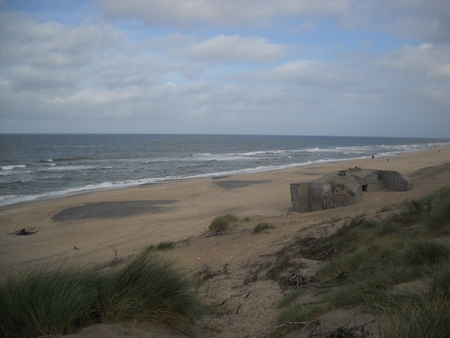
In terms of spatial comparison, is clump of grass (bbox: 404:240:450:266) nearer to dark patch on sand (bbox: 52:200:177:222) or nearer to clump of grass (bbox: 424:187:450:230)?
clump of grass (bbox: 424:187:450:230)

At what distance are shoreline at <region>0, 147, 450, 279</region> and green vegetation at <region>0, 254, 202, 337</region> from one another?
166 cm

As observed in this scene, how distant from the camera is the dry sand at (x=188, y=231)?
17.2 ft

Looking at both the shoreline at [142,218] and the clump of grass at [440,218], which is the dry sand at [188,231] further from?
the clump of grass at [440,218]

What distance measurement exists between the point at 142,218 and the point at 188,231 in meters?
4.21

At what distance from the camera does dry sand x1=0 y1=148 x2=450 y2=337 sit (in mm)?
5250

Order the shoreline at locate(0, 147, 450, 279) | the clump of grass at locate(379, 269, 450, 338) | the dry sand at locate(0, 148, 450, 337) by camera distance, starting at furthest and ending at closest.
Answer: the shoreline at locate(0, 147, 450, 279) < the dry sand at locate(0, 148, 450, 337) < the clump of grass at locate(379, 269, 450, 338)

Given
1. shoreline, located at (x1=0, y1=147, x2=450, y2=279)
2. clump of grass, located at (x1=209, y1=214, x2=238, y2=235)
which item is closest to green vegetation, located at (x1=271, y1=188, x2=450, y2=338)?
shoreline, located at (x1=0, y1=147, x2=450, y2=279)

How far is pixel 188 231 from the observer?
1282 cm

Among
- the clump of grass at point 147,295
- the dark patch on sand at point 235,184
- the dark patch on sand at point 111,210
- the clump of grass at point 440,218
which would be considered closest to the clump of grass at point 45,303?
the clump of grass at point 147,295

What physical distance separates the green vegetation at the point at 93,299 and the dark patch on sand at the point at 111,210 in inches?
523

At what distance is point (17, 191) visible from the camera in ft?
80.0

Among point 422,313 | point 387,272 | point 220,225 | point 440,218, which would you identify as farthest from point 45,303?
point 220,225

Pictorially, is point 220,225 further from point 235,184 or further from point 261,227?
point 235,184

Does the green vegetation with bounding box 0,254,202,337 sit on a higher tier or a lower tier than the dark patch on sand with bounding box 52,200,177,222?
higher
